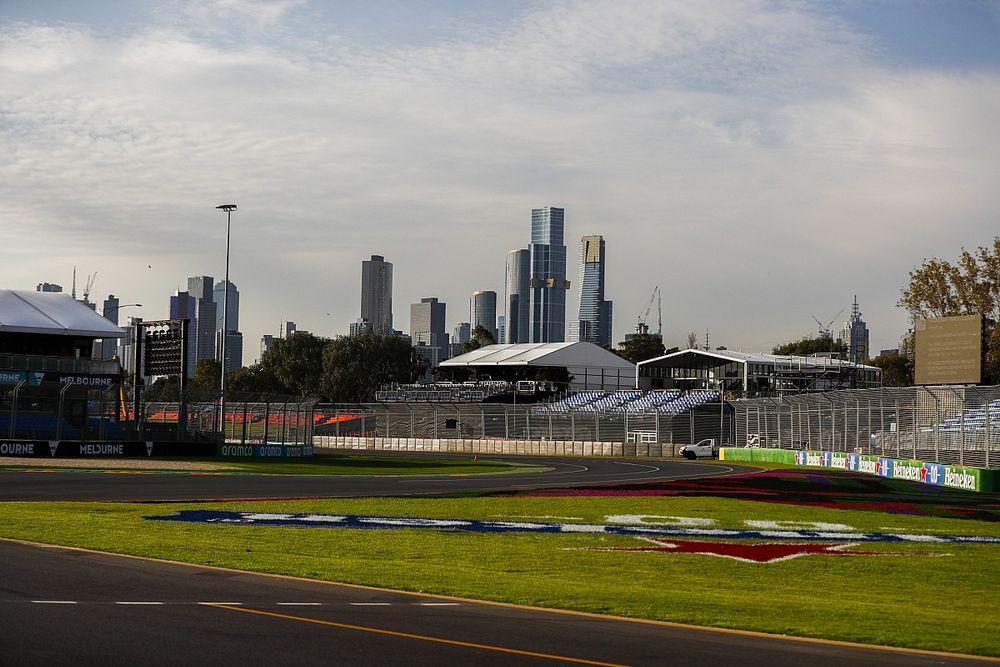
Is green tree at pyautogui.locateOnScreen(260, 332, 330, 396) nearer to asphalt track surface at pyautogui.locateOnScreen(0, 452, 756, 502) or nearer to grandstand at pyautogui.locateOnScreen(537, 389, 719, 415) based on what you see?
grandstand at pyautogui.locateOnScreen(537, 389, 719, 415)

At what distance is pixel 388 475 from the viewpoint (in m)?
46.3

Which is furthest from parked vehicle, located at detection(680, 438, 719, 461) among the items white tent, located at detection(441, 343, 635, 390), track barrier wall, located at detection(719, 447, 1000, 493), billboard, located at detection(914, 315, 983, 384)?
white tent, located at detection(441, 343, 635, 390)

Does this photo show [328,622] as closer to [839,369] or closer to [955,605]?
[955,605]

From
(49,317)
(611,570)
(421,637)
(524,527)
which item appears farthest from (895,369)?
(421,637)

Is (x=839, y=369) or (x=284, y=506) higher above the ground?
(x=839, y=369)

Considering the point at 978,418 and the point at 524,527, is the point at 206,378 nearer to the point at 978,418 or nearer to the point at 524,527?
the point at 978,418

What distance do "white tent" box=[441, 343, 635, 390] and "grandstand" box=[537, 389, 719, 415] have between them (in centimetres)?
2999

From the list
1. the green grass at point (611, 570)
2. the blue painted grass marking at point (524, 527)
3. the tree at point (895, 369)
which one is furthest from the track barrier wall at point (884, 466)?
the tree at point (895, 369)

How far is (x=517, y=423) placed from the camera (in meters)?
85.9

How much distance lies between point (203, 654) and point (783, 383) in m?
108

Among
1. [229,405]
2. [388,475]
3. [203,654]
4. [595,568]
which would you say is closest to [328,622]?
[203,654]

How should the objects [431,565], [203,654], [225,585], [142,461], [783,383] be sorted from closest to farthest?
[203,654] → [225,585] → [431,565] → [142,461] → [783,383]

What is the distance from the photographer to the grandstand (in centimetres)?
9381

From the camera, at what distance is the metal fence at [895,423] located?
43250 mm
